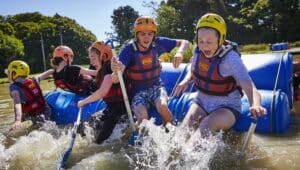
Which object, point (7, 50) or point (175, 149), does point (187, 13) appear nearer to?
point (7, 50)

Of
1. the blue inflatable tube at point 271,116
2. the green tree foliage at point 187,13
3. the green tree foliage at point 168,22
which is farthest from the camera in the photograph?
the green tree foliage at point 187,13

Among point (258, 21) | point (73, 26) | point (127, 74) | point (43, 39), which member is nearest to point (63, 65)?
point (127, 74)

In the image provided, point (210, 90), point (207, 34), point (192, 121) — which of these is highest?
point (207, 34)

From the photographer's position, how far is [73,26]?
5159cm

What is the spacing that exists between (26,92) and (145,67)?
7.21 ft

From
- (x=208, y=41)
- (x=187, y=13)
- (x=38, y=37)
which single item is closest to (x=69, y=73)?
(x=208, y=41)

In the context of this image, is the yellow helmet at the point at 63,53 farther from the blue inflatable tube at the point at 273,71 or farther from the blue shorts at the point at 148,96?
the blue inflatable tube at the point at 273,71

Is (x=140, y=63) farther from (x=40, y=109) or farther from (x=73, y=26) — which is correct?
(x=73, y=26)

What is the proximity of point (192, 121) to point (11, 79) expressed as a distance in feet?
10.7

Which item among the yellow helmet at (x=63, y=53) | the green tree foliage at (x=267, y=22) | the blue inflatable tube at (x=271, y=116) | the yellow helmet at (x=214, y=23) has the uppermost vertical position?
the green tree foliage at (x=267, y=22)

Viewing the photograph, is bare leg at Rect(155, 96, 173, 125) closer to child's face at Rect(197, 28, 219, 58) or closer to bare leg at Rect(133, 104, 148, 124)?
bare leg at Rect(133, 104, 148, 124)

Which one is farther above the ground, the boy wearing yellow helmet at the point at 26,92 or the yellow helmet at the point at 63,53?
the yellow helmet at the point at 63,53

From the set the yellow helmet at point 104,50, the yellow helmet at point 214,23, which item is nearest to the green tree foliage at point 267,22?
the yellow helmet at point 104,50

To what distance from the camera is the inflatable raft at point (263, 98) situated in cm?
453
